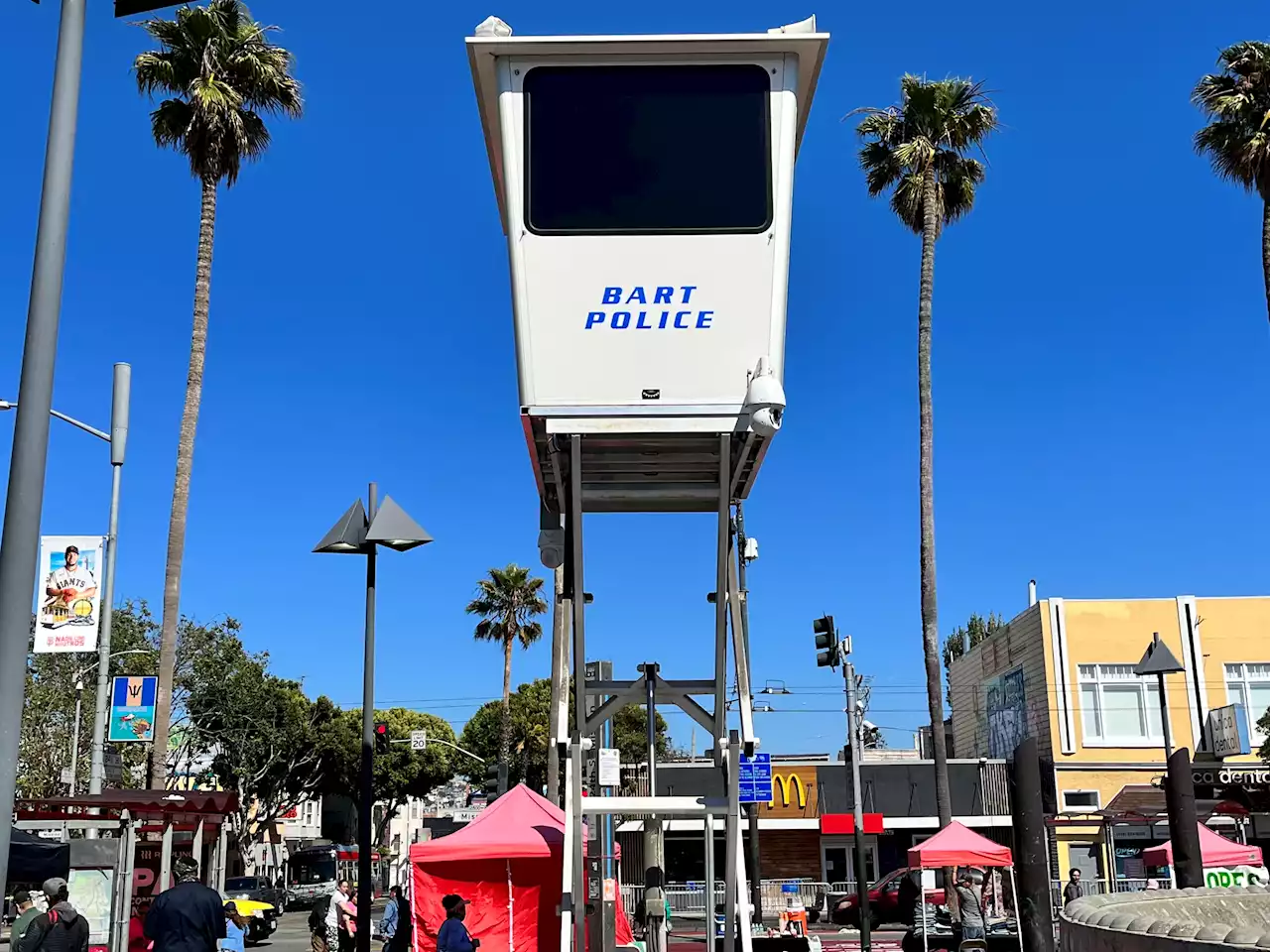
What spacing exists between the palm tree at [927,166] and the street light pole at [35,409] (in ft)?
73.4

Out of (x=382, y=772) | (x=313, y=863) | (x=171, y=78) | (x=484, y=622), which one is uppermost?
(x=171, y=78)

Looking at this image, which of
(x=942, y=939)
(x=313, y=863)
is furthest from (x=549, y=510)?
(x=313, y=863)

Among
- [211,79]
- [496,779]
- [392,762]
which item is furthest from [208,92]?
[392,762]

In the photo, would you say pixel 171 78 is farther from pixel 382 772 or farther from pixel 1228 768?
pixel 382 772

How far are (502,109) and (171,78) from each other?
18.3 metres

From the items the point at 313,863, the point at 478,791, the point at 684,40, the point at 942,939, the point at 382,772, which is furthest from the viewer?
the point at 478,791

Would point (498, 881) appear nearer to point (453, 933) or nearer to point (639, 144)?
point (453, 933)

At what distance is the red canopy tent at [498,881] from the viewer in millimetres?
15195

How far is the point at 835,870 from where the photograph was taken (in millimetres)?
41312

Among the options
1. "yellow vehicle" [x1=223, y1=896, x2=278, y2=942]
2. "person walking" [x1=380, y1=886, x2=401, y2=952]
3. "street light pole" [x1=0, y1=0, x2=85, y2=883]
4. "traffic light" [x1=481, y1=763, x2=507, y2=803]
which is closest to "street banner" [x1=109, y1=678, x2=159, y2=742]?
"traffic light" [x1=481, y1=763, x2=507, y2=803]

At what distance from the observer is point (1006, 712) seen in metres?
41.6

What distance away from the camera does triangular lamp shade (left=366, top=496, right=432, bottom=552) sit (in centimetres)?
1242

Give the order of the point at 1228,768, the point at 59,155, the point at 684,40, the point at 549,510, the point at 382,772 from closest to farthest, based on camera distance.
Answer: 1. the point at 59,155
2. the point at 684,40
3. the point at 549,510
4. the point at 1228,768
5. the point at 382,772

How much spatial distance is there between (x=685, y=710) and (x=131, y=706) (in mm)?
15542
